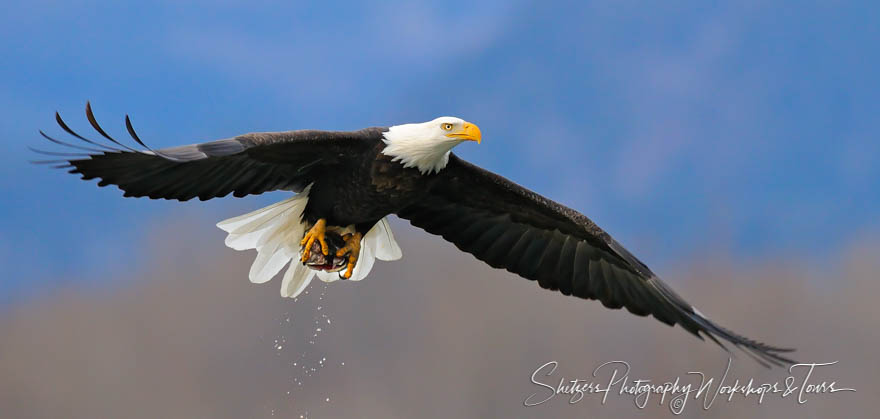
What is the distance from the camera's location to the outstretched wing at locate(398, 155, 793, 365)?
5383 millimetres

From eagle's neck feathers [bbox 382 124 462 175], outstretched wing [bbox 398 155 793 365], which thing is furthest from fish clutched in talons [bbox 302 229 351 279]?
eagle's neck feathers [bbox 382 124 462 175]

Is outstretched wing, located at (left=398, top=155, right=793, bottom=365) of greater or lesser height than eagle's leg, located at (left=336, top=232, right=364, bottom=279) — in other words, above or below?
above

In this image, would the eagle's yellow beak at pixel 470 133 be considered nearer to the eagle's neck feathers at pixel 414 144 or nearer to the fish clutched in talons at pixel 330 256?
the eagle's neck feathers at pixel 414 144

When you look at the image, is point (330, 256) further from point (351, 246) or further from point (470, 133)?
point (470, 133)

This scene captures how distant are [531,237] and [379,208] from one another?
1.07 m

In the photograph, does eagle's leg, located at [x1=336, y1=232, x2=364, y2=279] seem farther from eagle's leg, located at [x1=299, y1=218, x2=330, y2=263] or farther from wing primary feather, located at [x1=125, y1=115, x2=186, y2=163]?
wing primary feather, located at [x1=125, y1=115, x2=186, y2=163]

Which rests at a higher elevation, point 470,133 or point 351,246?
point 470,133

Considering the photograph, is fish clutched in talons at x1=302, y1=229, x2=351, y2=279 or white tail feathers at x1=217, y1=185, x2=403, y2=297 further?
white tail feathers at x1=217, y1=185, x2=403, y2=297

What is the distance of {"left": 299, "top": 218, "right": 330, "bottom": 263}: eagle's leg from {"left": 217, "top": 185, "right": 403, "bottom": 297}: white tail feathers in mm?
176

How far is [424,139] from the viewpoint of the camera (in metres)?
4.78

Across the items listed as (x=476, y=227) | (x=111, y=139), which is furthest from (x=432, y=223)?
(x=111, y=139)

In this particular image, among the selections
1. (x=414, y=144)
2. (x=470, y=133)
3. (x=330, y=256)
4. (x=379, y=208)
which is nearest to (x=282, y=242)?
(x=330, y=256)

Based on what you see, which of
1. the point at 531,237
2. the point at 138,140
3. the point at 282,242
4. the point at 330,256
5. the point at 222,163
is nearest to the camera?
the point at 138,140

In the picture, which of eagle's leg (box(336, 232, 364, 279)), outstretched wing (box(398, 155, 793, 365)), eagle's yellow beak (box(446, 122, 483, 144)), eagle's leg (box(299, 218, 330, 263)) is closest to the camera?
eagle's yellow beak (box(446, 122, 483, 144))
